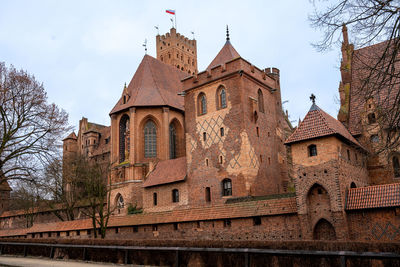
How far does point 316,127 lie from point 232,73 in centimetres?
1062

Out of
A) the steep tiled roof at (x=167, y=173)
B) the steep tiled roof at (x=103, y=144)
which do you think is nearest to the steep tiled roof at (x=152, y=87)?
the steep tiled roof at (x=167, y=173)

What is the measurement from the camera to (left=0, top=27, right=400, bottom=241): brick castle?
59.9 feet

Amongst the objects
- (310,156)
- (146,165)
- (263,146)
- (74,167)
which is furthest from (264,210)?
(74,167)

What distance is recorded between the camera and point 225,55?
3222 cm

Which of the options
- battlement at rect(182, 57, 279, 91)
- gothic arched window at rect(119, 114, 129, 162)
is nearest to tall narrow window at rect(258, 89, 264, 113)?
battlement at rect(182, 57, 279, 91)

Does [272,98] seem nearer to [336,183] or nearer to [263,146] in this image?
[263,146]

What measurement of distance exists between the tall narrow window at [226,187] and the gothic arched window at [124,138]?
504 inches

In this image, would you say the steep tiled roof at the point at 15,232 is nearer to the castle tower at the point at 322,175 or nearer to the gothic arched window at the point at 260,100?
the gothic arched window at the point at 260,100

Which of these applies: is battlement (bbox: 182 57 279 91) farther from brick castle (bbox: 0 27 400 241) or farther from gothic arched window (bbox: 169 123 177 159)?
→ gothic arched window (bbox: 169 123 177 159)

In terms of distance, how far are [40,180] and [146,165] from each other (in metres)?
16.2

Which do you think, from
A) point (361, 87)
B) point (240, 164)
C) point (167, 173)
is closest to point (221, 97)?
point (240, 164)

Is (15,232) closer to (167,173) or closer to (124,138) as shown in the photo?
(124,138)

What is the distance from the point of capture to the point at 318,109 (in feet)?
67.6

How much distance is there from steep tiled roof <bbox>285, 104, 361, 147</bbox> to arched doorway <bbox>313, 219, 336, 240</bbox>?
13.8 feet
